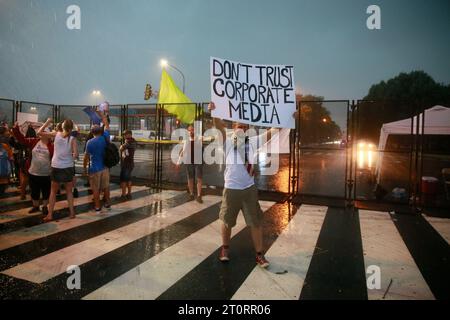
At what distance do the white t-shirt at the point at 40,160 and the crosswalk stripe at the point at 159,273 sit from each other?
145 inches

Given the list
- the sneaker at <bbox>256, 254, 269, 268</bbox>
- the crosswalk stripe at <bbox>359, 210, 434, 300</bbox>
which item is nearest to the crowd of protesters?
the sneaker at <bbox>256, 254, 269, 268</bbox>

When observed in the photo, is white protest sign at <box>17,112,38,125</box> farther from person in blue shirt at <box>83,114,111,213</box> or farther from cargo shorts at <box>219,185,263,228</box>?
cargo shorts at <box>219,185,263,228</box>

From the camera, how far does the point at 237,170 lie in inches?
183

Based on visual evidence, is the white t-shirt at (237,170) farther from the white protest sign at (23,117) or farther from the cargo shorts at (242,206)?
the white protest sign at (23,117)

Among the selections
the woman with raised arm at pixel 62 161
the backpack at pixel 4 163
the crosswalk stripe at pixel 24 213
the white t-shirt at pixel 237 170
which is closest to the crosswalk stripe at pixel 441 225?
the white t-shirt at pixel 237 170

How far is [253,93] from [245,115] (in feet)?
1.99

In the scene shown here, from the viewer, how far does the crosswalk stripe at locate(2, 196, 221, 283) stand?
4.32 meters

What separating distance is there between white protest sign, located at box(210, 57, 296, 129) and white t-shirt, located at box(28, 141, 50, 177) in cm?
418

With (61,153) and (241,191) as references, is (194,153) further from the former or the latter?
(241,191)

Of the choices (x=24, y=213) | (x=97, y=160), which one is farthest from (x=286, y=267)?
(x=24, y=213)

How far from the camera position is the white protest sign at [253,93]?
557 cm
